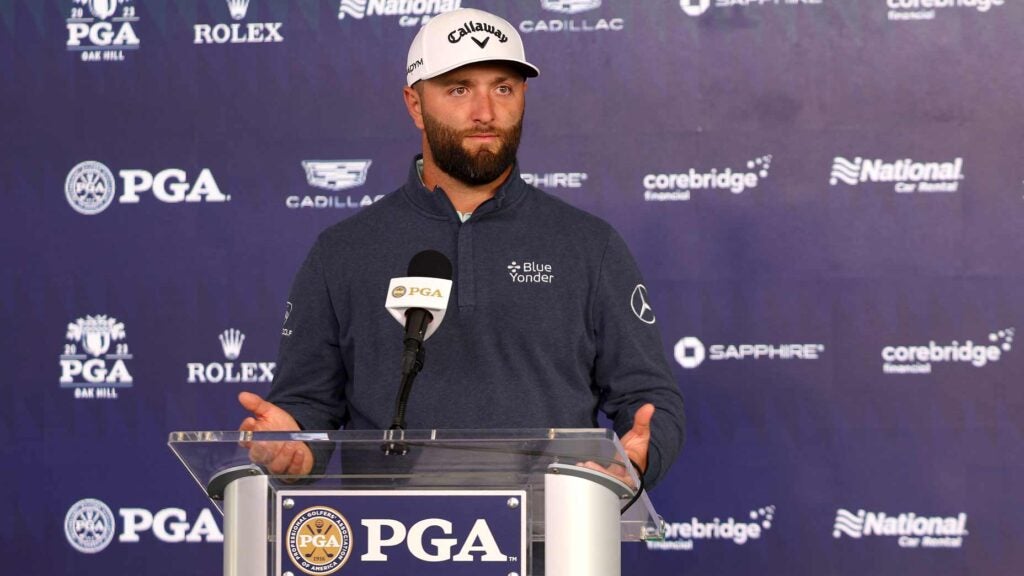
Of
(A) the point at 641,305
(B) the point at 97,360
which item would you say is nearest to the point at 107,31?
(B) the point at 97,360

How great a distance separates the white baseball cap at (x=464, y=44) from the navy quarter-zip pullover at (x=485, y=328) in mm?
239

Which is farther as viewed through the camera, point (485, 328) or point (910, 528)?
point (910, 528)

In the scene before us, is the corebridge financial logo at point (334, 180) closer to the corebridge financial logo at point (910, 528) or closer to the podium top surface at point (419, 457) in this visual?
the corebridge financial logo at point (910, 528)

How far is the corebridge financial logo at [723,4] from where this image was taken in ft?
12.9

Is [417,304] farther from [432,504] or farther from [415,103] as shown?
[415,103]

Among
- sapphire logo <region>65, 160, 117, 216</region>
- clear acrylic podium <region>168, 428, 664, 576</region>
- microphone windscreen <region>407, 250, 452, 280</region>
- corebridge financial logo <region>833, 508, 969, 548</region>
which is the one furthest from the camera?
sapphire logo <region>65, 160, 117, 216</region>

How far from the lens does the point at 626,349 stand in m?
2.64

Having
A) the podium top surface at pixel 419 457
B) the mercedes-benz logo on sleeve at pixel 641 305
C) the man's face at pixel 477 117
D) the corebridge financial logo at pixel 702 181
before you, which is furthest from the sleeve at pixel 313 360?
the corebridge financial logo at pixel 702 181

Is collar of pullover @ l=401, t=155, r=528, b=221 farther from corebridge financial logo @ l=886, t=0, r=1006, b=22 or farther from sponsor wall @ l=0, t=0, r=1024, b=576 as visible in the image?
corebridge financial logo @ l=886, t=0, r=1006, b=22

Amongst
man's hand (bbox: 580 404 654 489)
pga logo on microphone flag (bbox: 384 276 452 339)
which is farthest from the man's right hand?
man's hand (bbox: 580 404 654 489)

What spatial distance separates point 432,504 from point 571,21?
2502mm

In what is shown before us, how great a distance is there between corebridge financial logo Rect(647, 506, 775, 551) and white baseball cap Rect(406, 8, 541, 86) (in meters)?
1.59

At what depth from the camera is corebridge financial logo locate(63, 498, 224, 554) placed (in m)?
4.02

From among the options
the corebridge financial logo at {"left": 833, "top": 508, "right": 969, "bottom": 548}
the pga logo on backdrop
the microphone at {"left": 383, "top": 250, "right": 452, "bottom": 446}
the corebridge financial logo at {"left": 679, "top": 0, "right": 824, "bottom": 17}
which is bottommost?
the corebridge financial logo at {"left": 833, "top": 508, "right": 969, "bottom": 548}
